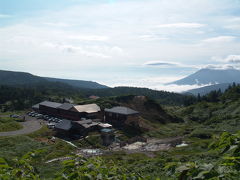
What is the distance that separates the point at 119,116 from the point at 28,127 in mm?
30550

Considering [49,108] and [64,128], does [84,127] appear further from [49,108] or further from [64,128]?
[49,108]

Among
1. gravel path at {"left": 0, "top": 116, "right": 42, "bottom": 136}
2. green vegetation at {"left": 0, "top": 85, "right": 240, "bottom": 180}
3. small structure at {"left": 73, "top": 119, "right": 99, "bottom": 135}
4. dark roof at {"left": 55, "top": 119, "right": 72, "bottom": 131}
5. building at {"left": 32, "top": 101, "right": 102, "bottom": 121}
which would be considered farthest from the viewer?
building at {"left": 32, "top": 101, "right": 102, "bottom": 121}

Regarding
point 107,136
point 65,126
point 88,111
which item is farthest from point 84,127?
point 88,111

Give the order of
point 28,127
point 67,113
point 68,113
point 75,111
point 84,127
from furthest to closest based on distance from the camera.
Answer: point 67,113
point 68,113
point 75,111
point 28,127
point 84,127

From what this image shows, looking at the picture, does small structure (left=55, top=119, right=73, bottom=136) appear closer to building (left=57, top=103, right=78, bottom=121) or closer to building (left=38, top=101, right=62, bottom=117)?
building (left=57, top=103, right=78, bottom=121)

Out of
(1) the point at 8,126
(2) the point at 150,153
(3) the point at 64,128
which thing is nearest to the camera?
(2) the point at 150,153

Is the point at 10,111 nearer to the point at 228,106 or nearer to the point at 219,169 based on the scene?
the point at 228,106

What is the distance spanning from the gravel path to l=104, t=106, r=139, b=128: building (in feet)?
77.6

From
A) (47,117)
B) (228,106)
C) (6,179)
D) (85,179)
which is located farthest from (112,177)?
(228,106)

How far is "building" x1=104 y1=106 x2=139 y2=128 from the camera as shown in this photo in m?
82.3

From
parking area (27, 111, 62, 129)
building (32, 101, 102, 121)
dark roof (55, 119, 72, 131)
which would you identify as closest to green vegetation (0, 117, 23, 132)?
parking area (27, 111, 62, 129)

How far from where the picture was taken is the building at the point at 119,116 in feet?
270

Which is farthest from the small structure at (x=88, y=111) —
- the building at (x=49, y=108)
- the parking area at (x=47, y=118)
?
the building at (x=49, y=108)

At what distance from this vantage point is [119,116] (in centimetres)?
8375
